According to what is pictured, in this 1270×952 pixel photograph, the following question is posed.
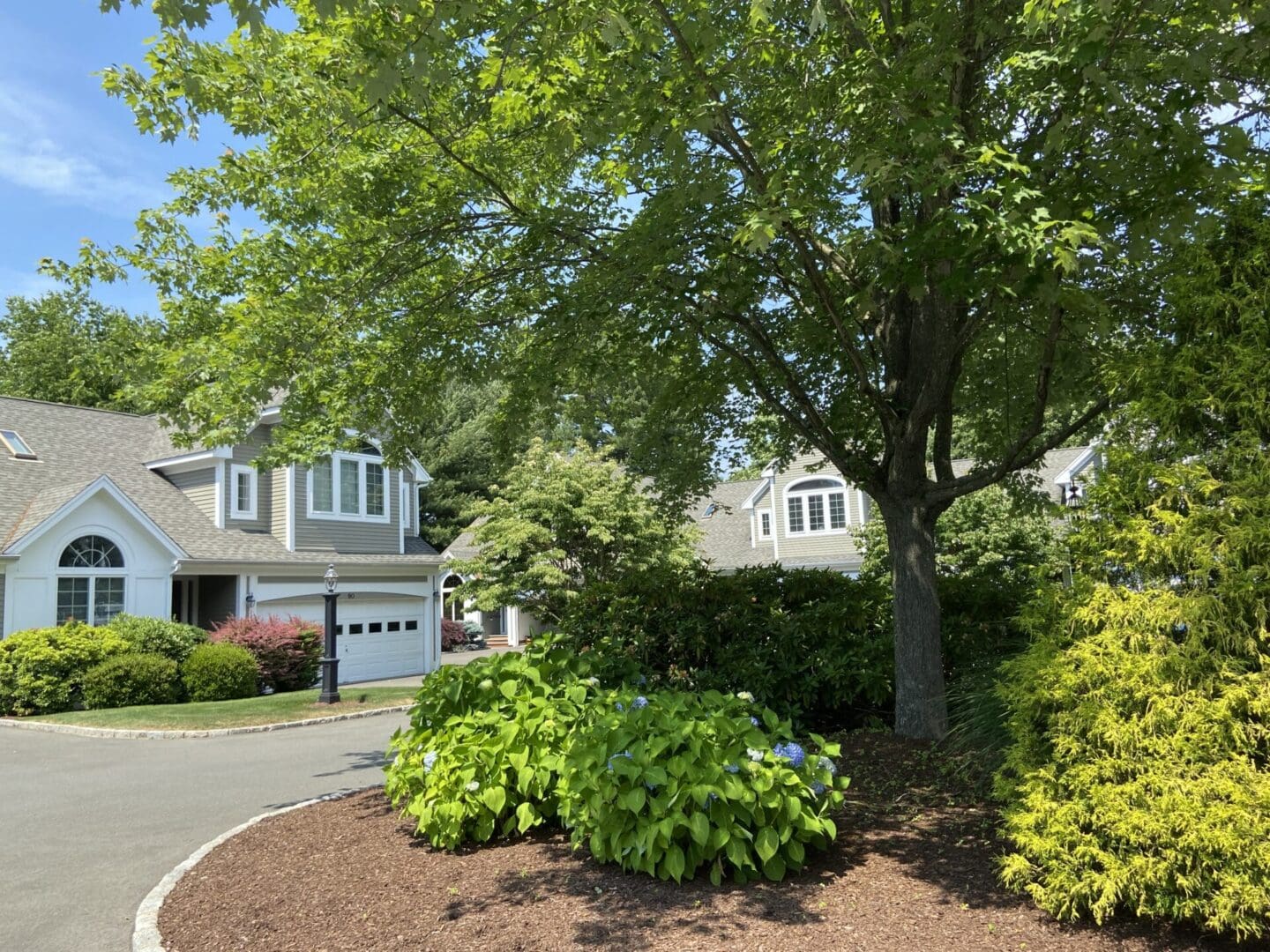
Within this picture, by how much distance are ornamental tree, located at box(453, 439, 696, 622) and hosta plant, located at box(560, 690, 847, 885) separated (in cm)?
1704

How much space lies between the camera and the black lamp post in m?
16.1

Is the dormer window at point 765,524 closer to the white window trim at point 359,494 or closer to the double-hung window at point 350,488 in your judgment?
the white window trim at point 359,494

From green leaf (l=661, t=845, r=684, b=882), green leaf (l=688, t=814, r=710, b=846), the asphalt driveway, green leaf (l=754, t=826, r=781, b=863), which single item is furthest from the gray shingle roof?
green leaf (l=754, t=826, r=781, b=863)

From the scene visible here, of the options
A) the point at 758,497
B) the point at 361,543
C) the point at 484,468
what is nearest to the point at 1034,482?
the point at 361,543

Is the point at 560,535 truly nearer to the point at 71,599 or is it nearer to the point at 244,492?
the point at 244,492

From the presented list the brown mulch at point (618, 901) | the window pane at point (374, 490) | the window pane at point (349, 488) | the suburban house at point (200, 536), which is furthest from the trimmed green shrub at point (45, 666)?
the brown mulch at point (618, 901)

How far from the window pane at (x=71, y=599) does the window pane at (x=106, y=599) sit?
185 millimetres

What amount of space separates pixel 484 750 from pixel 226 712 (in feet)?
37.2

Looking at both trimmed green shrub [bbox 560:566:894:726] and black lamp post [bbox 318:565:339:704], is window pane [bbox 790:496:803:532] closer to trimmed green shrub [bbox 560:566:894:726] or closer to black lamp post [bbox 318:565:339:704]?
black lamp post [bbox 318:565:339:704]

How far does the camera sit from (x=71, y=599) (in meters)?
17.7

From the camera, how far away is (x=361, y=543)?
23406 mm

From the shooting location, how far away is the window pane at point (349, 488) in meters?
23.1

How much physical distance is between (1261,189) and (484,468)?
4337cm

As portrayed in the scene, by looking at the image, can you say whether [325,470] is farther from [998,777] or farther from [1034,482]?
[998,777]
